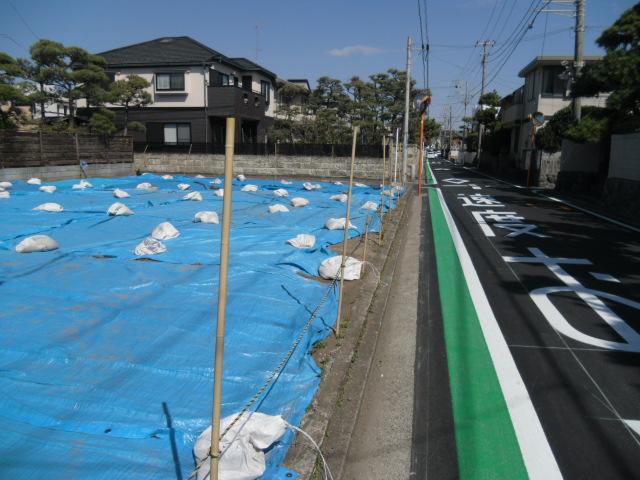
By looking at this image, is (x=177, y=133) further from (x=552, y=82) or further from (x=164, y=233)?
(x=552, y=82)

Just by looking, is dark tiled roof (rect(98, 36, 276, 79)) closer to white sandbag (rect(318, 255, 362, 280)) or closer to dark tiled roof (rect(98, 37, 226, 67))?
dark tiled roof (rect(98, 37, 226, 67))

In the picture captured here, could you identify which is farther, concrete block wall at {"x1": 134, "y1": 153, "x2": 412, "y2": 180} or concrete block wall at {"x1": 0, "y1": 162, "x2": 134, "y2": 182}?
concrete block wall at {"x1": 134, "y1": 153, "x2": 412, "y2": 180}

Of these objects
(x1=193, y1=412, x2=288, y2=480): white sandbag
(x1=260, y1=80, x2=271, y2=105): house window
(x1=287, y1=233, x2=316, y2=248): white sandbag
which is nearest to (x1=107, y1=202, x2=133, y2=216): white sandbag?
(x1=287, y1=233, x2=316, y2=248): white sandbag

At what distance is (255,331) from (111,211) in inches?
271

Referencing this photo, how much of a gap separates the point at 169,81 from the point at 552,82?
2228 centimetres

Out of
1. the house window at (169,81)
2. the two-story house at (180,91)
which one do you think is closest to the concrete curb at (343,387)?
the two-story house at (180,91)

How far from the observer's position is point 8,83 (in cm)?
1877

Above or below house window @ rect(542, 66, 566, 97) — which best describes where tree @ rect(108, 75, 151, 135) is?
below

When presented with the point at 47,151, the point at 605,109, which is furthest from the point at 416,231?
the point at 47,151

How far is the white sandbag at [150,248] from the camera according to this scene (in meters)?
6.69

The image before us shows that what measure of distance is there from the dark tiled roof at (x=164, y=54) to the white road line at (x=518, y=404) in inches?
A: 988

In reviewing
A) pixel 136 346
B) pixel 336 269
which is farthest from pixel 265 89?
pixel 136 346

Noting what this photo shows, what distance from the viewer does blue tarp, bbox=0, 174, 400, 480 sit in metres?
2.61

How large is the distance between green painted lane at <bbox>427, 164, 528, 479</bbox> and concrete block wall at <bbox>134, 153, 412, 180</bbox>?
55.8ft
